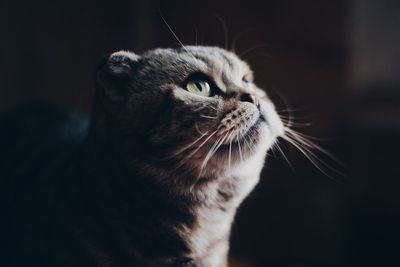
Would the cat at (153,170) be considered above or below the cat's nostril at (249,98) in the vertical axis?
below

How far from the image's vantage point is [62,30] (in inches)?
56.5

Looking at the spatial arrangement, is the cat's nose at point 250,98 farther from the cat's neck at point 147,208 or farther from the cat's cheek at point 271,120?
the cat's neck at point 147,208

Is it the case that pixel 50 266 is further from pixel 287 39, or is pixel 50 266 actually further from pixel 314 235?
pixel 287 39

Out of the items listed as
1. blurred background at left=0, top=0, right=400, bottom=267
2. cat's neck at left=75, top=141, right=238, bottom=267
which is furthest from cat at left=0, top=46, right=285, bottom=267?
blurred background at left=0, top=0, right=400, bottom=267

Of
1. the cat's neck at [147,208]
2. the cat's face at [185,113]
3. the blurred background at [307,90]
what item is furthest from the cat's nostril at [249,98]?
the blurred background at [307,90]

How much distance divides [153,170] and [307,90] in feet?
3.23

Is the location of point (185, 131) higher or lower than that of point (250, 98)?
lower

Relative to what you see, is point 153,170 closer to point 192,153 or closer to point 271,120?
point 192,153

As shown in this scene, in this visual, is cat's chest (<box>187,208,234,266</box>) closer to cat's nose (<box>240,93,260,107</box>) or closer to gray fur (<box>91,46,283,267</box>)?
gray fur (<box>91,46,283,267</box>)

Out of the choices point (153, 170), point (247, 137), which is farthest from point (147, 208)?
point (247, 137)

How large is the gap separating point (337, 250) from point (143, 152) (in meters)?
1.04

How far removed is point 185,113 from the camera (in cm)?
72

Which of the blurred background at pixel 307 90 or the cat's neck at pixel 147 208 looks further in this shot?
the blurred background at pixel 307 90

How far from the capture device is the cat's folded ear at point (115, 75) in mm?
729
